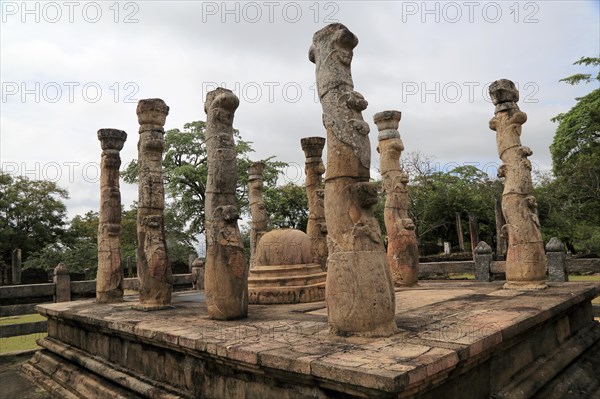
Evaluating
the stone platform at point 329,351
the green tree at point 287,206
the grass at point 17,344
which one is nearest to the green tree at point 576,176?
the green tree at point 287,206

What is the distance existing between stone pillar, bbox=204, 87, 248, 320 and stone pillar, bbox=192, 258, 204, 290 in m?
7.28

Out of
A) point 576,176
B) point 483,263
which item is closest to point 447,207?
point 576,176

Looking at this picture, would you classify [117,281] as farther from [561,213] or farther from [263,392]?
[561,213]

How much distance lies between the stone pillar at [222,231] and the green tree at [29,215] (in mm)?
26909

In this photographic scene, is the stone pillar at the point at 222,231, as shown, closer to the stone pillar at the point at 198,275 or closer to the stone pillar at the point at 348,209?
the stone pillar at the point at 348,209

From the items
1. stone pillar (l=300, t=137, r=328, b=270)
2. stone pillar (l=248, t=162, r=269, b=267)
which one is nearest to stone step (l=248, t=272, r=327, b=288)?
stone pillar (l=300, t=137, r=328, b=270)

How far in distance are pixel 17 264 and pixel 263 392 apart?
86.0ft

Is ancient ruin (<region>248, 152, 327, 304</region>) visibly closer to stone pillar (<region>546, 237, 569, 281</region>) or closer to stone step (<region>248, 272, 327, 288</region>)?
stone step (<region>248, 272, 327, 288</region>)

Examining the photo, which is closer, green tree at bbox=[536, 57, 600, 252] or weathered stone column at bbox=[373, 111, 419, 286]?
weathered stone column at bbox=[373, 111, 419, 286]

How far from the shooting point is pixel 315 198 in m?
8.75

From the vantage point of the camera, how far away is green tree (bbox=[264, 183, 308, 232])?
2308 centimetres

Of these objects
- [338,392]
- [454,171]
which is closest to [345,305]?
[338,392]

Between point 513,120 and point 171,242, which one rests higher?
point 513,120

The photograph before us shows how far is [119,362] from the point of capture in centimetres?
525
